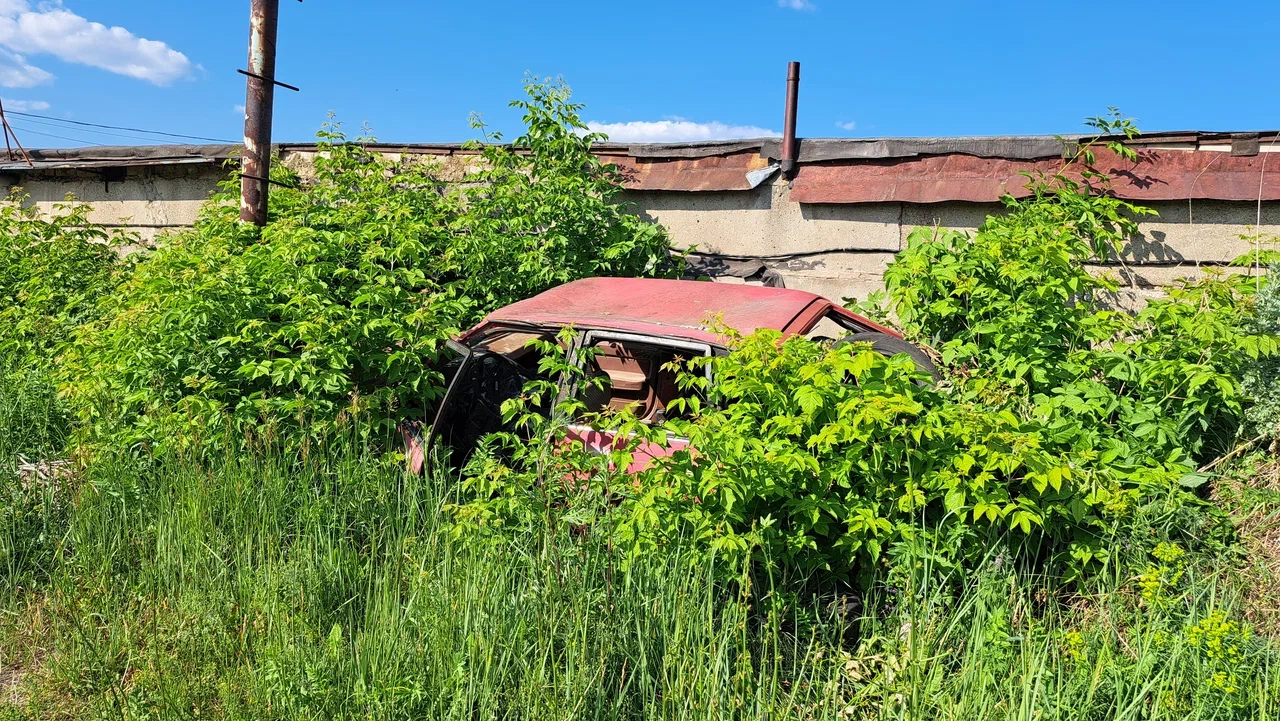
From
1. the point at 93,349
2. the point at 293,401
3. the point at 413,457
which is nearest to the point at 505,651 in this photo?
the point at 413,457

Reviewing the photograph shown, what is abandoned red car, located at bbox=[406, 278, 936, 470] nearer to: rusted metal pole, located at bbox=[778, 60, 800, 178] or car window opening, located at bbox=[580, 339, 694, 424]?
car window opening, located at bbox=[580, 339, 694, 424]

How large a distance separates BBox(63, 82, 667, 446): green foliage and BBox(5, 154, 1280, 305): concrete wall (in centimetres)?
49

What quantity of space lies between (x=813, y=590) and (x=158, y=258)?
629 cm

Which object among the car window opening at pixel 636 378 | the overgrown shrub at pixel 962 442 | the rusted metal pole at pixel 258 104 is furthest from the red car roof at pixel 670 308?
the rusted metal pole at pixel 258 104

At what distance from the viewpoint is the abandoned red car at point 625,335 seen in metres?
5.12

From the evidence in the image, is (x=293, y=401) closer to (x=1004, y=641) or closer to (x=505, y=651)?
(x=505, y=651)

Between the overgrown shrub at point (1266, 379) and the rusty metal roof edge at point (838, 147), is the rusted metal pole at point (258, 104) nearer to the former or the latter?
the rusty metal roof edge at point (838, 147)

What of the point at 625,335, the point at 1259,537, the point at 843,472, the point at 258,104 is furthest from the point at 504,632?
the point at 258,104

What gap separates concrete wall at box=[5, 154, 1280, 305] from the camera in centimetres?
688

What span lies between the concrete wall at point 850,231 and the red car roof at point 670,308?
84.1 inches

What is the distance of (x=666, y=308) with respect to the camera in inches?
214

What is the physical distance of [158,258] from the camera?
7.71m

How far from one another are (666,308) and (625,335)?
0.41 meters

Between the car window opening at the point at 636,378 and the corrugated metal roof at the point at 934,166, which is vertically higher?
the corrugated metal roof at the point at 934,166
